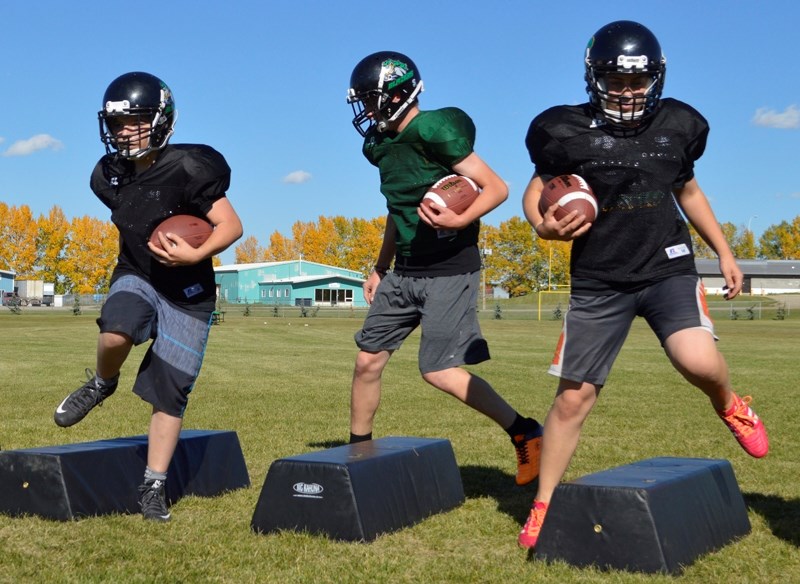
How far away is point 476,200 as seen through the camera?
5336 millimetres

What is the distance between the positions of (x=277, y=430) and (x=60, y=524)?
3.81m

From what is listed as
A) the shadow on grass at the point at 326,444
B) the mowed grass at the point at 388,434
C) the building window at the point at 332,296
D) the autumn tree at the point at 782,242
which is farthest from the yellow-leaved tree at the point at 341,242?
the shadow on grass at the point at 326,444

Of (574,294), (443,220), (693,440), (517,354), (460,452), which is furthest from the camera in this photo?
(517,354)

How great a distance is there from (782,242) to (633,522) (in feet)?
410

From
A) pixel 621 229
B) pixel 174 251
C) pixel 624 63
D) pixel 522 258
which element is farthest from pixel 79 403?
pixel 522 258

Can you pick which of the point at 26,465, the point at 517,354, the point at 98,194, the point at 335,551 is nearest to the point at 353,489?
the point at 335,551

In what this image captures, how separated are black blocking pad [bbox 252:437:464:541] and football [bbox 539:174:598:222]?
1425 mm

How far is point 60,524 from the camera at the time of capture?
15.6 ft

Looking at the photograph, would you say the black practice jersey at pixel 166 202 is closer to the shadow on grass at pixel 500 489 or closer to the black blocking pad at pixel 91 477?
the black blocking pad at pixel 91 477

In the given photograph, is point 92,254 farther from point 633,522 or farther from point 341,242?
point 633,522

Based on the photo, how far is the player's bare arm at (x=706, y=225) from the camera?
15.8 ft

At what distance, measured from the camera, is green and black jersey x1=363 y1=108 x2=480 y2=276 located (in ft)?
18.1

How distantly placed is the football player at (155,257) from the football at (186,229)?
0.04m

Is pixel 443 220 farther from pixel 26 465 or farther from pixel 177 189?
pixel 26 465
